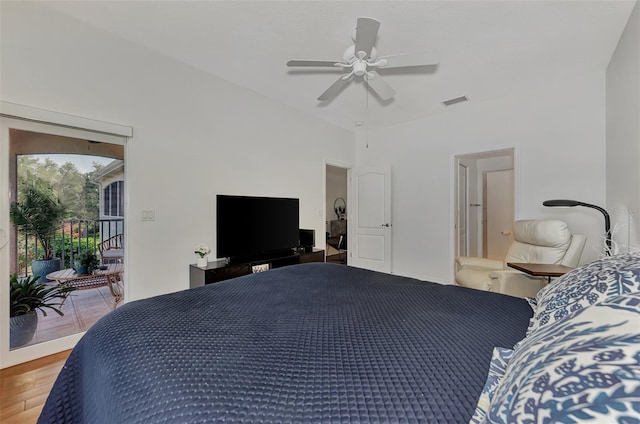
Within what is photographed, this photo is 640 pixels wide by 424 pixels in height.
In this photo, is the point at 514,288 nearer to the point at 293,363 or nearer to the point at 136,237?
the point at 293,363

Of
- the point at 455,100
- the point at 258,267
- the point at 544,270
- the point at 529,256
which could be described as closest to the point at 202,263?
the point at 258,267

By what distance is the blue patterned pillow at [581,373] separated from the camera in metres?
0.38

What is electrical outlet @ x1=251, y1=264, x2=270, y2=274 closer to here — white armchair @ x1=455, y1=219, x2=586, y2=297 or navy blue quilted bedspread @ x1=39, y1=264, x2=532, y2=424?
A: navy blue quilted bedspread @ x1=39, y1=264, x2=532, y2=424

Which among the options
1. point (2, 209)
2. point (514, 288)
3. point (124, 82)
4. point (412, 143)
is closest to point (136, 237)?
point (2, 209)

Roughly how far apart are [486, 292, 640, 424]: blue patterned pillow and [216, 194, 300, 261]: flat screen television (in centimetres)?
293

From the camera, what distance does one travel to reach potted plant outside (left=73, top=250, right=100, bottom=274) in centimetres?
246

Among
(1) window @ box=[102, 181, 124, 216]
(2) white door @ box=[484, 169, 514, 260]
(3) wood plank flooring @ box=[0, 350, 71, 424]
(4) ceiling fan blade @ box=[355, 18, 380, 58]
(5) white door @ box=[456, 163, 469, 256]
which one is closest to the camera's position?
(3) wood plank flooring @ box=[0, 350, 71, 424]

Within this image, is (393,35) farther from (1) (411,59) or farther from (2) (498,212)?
(2) (498,212)

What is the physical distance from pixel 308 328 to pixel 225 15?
2.40m

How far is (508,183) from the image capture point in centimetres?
539

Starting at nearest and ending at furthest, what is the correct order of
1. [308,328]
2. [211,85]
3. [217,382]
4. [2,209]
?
1. [217,382]
2. [308,328]
3. [2,209]
4. [211,85]

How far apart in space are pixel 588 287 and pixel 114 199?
10.6 feet

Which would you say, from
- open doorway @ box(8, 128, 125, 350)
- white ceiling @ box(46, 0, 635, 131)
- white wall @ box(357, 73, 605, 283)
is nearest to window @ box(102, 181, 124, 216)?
open doorway @ box(8, 128, 125, 350)

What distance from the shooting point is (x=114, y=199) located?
2584mm
